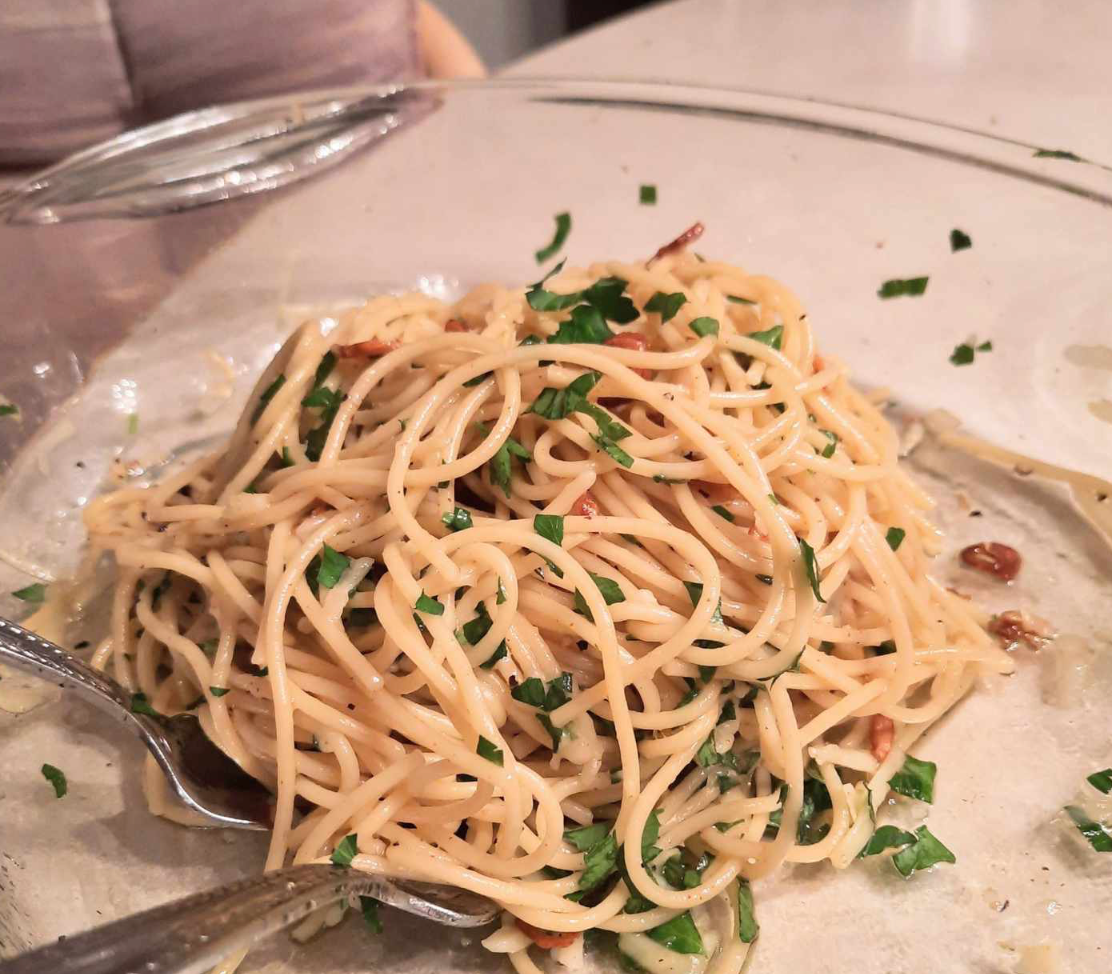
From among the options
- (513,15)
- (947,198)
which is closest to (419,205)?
(947,198)

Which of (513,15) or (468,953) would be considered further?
(513,15)

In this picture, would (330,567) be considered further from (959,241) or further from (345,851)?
(959,241)

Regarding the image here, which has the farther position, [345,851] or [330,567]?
[330,567]

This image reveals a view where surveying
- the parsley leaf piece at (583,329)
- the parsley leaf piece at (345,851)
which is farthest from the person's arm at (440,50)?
the parsley leaf piece at (345,851)

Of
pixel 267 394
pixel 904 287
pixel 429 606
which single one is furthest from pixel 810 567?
pixel 904 287

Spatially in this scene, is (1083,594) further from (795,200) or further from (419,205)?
(419,205)

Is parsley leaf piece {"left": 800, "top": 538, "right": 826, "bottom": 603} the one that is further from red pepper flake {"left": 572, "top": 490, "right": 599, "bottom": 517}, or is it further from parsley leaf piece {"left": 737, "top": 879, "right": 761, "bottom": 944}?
parsley leaf piece {"left": 737, "top": 879, "right": 761, "bottom": 944}
